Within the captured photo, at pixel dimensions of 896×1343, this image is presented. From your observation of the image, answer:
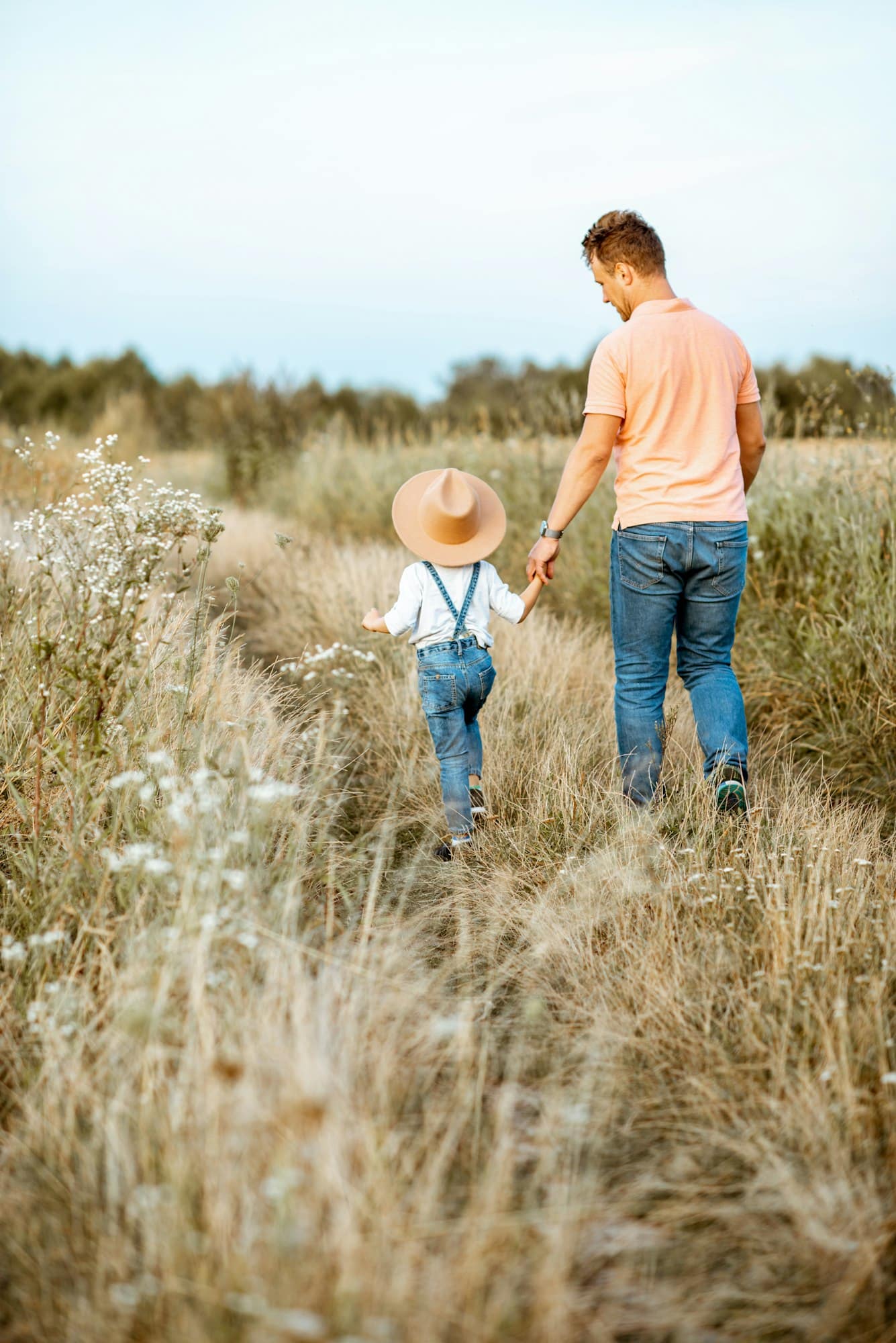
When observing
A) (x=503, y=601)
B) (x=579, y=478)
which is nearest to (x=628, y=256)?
(x=579, y=478)

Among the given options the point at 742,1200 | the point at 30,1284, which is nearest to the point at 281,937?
the point at 30,1284

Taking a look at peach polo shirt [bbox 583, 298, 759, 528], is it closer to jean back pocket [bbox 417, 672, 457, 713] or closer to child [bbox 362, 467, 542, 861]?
child [bbox 362, 467, 542, 861]

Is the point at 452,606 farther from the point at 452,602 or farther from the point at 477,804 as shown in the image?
the point at 477,804

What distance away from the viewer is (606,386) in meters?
3.17

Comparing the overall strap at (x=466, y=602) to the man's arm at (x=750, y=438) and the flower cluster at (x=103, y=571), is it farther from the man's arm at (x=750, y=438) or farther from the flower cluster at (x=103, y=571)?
the man's arm at (x=750, y=438)

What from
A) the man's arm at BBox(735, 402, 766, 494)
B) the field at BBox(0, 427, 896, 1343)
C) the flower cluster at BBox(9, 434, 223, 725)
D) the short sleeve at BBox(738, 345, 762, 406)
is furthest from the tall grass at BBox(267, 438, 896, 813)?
the flower cluster at BBox(9, 434, 223, 725)

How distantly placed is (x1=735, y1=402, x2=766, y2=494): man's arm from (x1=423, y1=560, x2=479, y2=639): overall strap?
3.25 ft

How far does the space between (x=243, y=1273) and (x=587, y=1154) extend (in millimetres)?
769

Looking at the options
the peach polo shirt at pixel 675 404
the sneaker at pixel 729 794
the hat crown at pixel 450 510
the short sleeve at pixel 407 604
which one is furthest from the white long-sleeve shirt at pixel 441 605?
the sneaker at pixel 729 794

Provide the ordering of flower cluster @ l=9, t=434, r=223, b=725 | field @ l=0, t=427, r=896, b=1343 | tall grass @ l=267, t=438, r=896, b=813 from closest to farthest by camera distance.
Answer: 1. field @ l=0, t=427, r=896, b=1343
2. flower cluster @ l=9, t=434, r=223, b=725
3. tall grass @ l=267, t=438, r=896, b=813

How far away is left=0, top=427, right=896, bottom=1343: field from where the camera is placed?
149 centimetres

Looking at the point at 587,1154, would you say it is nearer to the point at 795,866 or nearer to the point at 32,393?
the point at 795,866

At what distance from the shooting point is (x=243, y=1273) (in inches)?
55.2

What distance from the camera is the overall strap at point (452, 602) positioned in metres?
3.17
